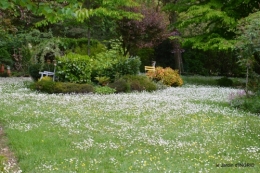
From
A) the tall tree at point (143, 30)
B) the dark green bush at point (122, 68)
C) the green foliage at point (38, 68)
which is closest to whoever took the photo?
the dark green bush at point (122, 68)

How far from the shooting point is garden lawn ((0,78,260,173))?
6.15 metres

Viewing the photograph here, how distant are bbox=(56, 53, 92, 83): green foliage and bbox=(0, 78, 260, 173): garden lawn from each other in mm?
3534

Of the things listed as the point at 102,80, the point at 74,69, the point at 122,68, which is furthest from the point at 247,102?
the point at 74,69

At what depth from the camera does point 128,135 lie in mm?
8133

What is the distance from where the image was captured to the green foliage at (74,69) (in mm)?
16672

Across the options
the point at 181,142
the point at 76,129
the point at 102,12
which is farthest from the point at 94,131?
the point at 102,12

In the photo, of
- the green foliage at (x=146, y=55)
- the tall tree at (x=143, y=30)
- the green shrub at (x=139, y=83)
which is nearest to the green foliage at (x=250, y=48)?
the green shrub at (x=139, y=83)

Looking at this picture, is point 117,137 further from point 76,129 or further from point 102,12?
point 102,12

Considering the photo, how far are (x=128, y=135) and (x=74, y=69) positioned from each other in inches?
357

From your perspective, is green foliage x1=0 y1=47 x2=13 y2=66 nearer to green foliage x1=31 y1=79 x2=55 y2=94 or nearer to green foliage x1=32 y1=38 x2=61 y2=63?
green foliage x1=32 y1=38 x2=61 y2=63

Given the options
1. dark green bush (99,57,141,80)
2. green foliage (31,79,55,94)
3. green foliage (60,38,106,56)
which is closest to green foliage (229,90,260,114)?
dark green bush (99,57,141,80)

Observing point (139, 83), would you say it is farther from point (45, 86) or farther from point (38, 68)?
point (38, 68)

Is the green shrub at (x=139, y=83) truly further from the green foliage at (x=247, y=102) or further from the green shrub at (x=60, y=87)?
the green foliage at (x=247, y=102)

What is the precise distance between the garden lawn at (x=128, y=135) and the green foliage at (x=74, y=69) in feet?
11.6
